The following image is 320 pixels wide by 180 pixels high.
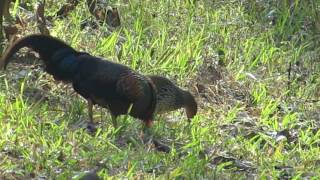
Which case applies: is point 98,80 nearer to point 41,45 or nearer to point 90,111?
point 90,111

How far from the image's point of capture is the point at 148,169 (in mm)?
5270

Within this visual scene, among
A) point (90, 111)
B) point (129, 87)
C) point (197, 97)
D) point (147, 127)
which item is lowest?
point (197, 97)

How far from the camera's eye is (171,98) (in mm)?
6746

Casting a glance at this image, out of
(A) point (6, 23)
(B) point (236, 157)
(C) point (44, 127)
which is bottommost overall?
(B) point (236, 157)

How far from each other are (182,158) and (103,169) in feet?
2.47

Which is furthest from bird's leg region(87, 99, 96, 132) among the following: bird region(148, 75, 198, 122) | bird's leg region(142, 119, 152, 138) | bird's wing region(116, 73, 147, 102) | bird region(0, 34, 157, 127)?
bird region(148, 75, 198, 122)

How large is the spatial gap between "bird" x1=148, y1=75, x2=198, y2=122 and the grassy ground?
9 cm

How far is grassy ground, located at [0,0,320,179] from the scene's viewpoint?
5.32m

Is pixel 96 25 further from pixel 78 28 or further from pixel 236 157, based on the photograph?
pixel 236 157

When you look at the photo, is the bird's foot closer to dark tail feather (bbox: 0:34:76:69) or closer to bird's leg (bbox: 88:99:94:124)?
bird's leg (bbox: 88:99:94:124)

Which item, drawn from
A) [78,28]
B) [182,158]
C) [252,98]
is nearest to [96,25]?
[78,28]

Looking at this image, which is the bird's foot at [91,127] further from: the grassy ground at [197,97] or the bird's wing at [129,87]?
the bird's wing at [129,87]

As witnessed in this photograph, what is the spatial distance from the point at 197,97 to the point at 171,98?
0.65 meters

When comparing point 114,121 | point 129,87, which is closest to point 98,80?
point 129,87
